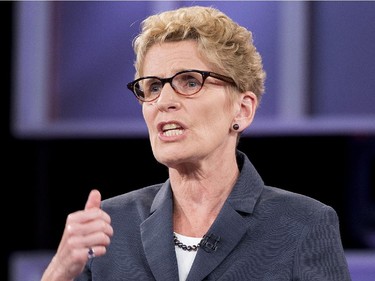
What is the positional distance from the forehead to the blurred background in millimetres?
1469

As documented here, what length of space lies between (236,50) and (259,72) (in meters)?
0.11

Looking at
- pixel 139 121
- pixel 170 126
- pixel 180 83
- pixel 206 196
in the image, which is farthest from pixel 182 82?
pixel 139 121

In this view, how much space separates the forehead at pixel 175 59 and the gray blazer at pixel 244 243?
0.29m

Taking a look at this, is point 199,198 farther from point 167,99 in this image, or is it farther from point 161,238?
point 167,99

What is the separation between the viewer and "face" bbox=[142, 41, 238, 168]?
1823mm

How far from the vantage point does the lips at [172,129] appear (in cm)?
183

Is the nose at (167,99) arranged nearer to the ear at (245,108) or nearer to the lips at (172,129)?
the lips at (172,129)

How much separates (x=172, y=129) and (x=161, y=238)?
0.26 meters

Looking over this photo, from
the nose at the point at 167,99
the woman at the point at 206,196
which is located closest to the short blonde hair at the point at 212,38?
the woman at the point at 206,196

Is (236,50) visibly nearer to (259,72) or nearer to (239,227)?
(259,72)

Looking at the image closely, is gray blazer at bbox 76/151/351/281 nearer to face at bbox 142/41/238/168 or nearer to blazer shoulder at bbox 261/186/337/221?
blazer shoulder at bbox 261/186/337/221

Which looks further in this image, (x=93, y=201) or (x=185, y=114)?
(x=185, y=114)

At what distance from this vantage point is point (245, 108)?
195cm

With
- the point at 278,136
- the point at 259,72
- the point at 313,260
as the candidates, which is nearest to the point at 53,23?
the point at 278,136
